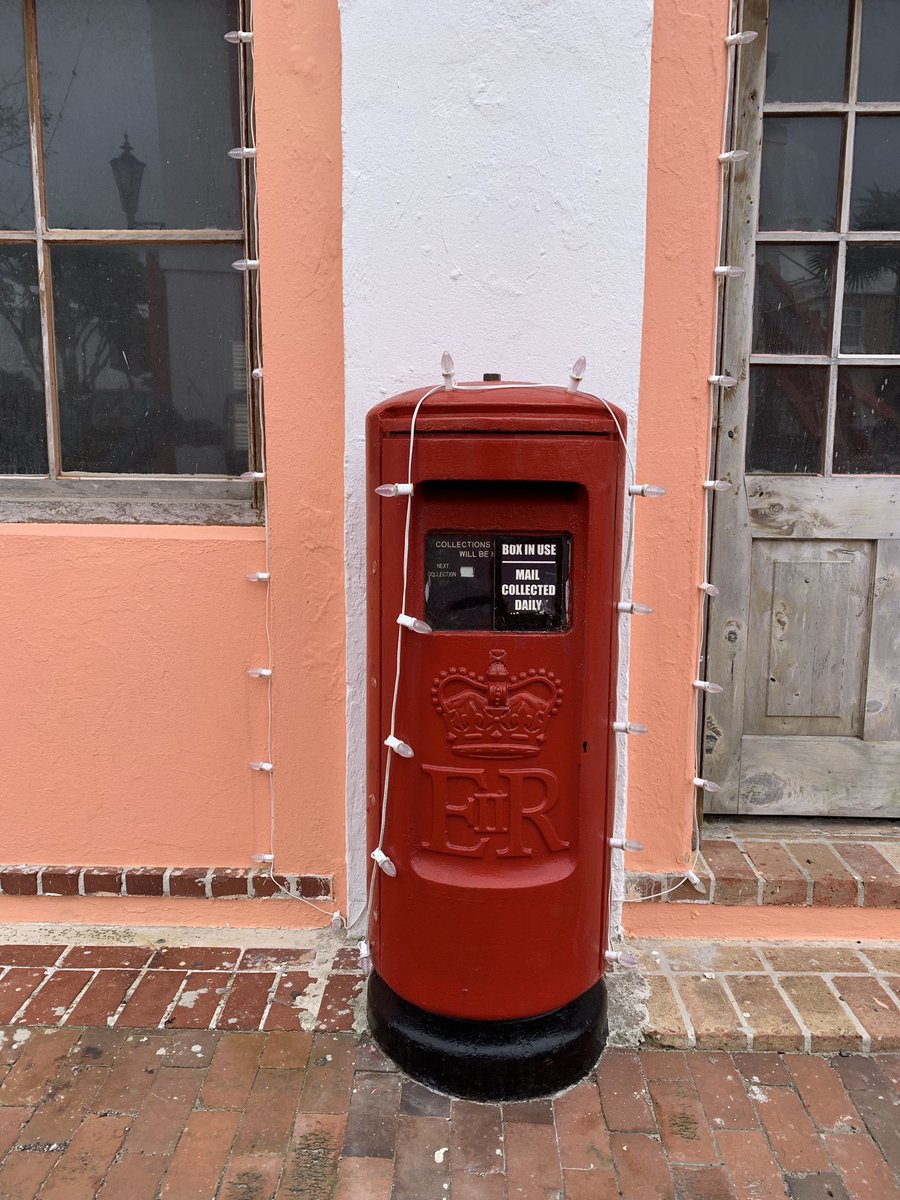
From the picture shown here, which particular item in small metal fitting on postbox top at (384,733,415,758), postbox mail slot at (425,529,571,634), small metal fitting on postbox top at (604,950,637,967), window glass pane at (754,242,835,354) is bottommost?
small metal fitting on postbox top at (604,950,637,967)

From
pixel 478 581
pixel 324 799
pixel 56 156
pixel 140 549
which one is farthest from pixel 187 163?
pixel 324 799

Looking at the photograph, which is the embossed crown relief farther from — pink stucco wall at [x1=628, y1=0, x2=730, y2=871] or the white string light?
the white string light

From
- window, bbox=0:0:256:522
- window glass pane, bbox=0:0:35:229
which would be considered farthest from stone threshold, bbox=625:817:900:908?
window glass pane, bbox=0:0:35:229

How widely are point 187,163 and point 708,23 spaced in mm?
1625

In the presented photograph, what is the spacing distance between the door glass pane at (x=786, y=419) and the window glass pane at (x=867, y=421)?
8 cm

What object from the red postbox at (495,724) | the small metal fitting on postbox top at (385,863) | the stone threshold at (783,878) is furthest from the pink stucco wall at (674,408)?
the small metal fitting on postbox top at (385,863)

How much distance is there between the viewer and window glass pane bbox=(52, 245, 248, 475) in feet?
9.32

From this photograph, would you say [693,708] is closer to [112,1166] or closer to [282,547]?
[282,547]

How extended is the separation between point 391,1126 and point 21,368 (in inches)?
101

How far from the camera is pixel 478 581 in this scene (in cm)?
200

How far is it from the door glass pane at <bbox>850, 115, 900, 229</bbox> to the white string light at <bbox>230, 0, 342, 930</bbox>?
1.95m

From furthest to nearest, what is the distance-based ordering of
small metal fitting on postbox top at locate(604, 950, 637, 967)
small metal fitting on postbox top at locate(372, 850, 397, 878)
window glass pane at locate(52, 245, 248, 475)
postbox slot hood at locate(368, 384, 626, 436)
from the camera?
1. window glass pane at locate(52, 245, 248, 475)
2. small metal fitting on postbox top at locate(604, 950, 637, 967)
3. small metal fitting on postbox top at locate(372, 850, 397, 878)
4. postbox slot hood at locate(368, 384, 626, 436)

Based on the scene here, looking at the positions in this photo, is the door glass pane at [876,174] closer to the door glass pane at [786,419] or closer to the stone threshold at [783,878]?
the door glass pane at [786,419]

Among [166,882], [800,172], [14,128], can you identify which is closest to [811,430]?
[800,172]
